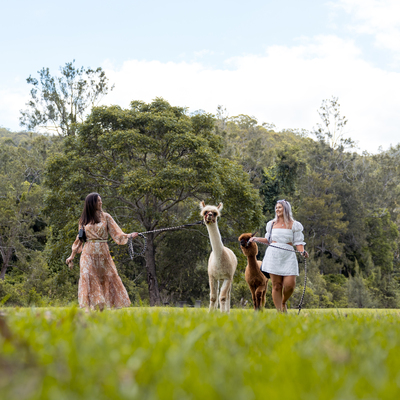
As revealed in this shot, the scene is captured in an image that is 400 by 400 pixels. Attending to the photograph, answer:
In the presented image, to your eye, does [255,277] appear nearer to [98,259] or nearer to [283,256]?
[283,256]

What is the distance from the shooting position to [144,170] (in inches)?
915

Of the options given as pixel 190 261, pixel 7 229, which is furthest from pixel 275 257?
pixel 7 229

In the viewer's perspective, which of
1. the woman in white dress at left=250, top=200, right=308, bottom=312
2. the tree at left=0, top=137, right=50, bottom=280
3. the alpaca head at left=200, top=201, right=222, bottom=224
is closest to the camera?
the alpaca head at left=200, top=201, right=222, bottom=224

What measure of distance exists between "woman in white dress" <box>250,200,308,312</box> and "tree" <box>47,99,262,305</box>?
1331 cm

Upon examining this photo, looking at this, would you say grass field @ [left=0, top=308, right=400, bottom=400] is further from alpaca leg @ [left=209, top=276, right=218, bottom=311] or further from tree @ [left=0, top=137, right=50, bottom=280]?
tree @ [left=0, top=137, right=50, bottom=280]

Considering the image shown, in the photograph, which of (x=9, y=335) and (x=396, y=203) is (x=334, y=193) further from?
(x=9, y=335)

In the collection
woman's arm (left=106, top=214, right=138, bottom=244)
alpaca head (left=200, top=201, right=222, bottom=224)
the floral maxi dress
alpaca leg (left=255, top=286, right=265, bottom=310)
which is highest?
alpaca head (left=200, top=201, right=222, bottom=224)

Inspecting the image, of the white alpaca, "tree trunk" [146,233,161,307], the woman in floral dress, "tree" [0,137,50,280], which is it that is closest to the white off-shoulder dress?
the white alpaca

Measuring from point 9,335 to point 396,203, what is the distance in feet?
202

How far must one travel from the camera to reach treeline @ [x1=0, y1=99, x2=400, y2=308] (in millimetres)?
23812

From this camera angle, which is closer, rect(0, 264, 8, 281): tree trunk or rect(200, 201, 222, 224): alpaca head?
rect(200, 201, 222, 224): alpaca head

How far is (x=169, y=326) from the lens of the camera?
10.4 ft

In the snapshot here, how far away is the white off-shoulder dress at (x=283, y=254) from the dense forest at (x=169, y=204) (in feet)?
11.9

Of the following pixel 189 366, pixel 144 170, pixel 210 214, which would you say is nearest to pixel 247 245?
pixel 210 214
